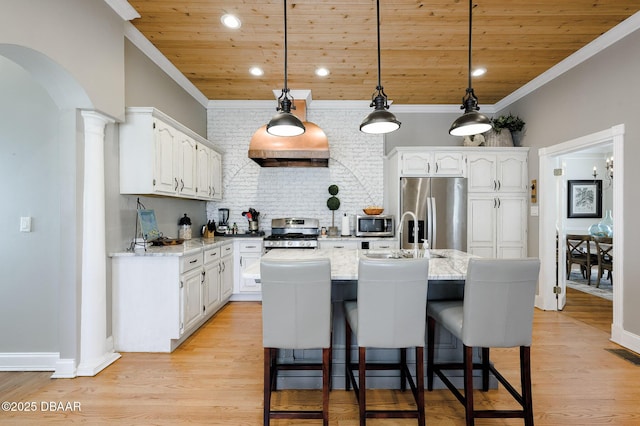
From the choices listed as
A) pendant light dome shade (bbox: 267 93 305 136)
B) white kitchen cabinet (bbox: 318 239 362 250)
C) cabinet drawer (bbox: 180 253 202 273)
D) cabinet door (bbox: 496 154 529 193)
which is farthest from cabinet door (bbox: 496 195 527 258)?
cabinet drawer (bbox: 180 253 202 273)

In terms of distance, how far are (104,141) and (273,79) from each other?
2195mm

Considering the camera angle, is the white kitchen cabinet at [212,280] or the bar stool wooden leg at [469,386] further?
the white kitchen cabinet at [212,280]

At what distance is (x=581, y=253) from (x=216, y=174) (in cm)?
646

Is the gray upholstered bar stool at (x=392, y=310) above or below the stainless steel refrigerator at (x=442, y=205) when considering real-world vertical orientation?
below

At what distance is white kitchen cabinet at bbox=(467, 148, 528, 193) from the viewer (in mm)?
4516

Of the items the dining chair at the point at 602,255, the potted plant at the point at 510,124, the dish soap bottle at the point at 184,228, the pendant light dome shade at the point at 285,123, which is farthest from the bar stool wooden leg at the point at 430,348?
the dining chair at the point at 602,255

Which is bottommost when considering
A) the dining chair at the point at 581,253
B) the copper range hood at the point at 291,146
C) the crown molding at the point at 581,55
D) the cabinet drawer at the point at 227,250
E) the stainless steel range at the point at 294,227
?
the dining chair at the point at 581,253

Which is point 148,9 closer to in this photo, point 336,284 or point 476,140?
point 336,284

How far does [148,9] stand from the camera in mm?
2768

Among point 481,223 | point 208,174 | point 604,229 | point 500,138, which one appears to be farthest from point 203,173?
point 604,229

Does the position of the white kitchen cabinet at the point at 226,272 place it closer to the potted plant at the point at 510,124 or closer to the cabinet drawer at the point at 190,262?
the cabinet drawer at the point at 190,262

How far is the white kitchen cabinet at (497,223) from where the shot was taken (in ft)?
14.8

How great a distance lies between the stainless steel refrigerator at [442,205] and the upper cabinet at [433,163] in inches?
4.5

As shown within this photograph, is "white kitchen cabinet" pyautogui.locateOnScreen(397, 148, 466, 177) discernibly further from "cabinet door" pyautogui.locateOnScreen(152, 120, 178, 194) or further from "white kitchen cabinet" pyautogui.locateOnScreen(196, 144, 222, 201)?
"cabinet door" pyautogui.locateOnScreen(152, 120, 178, 194)
